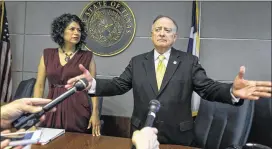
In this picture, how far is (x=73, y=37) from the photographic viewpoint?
2379mm

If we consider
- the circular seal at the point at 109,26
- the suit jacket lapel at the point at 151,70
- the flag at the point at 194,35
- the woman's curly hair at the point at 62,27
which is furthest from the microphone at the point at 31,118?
the circular seal at the point at 109,26

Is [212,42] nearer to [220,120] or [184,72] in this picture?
[220,120]

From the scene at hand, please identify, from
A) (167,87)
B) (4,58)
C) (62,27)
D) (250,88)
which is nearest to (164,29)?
(167,87)

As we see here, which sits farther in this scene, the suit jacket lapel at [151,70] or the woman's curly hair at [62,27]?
the woman's curly hair at [62,27]

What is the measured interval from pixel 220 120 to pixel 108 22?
1915mm

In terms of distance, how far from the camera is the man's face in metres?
1.87

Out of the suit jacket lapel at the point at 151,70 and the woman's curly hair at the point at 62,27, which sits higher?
the woman's curly hair at the point at 62,27

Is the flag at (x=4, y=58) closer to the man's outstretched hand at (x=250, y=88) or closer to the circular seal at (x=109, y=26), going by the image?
the circular seal at (x=109, y=26)

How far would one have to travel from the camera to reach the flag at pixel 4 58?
3467 millimetres

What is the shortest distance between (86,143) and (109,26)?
6.87 feet

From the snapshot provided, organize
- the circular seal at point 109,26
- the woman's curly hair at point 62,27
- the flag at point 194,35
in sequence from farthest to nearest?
the circular seal at point 109,26
the flag at point 194,35
the woman's curly hair at point 62,27

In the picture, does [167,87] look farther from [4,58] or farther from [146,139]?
[4,58]

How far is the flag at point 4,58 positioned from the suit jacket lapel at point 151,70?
7.63 ft

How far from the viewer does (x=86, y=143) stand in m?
1.64
